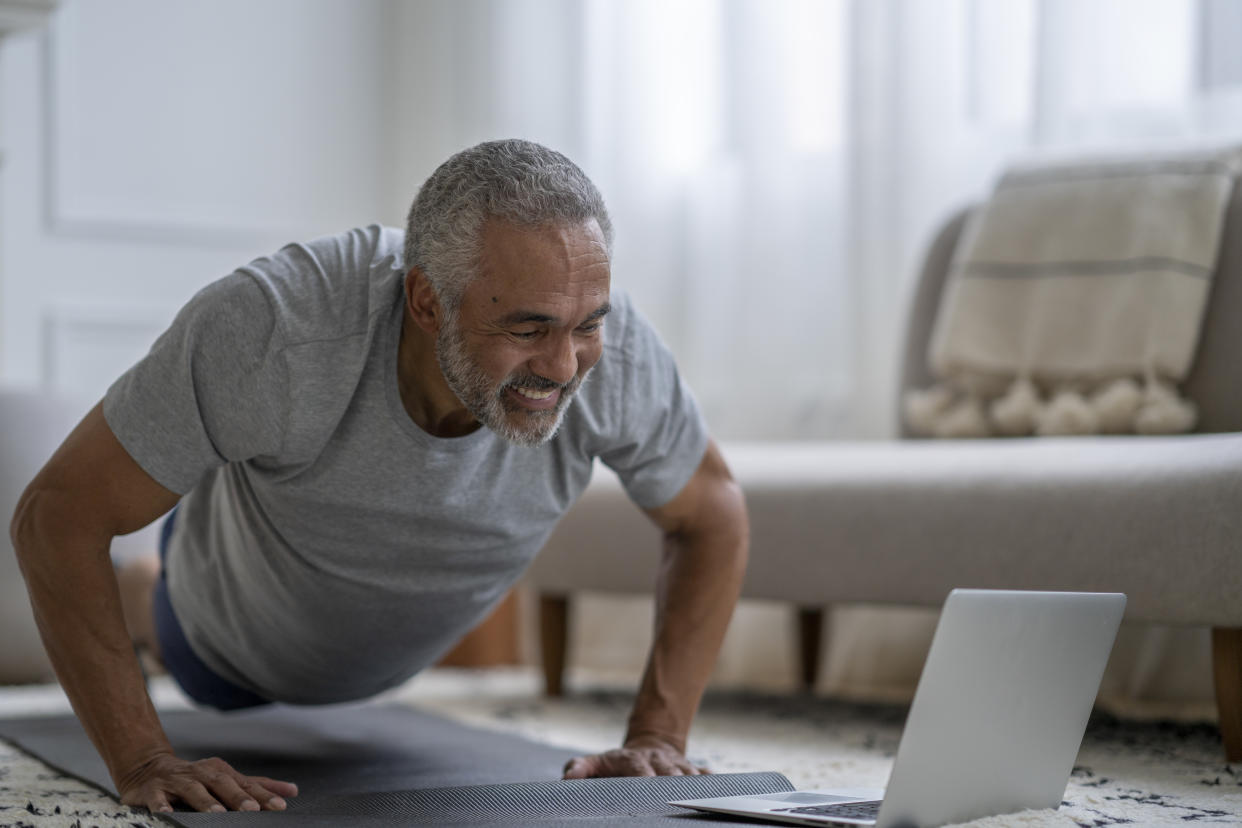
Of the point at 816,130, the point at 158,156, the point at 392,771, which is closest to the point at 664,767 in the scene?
the point at 392,771

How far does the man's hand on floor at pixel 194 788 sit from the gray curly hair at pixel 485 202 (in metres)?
0.43

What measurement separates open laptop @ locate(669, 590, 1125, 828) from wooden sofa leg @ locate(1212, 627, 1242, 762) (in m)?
0.39

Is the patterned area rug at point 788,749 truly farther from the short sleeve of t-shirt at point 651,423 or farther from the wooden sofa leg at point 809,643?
the short sleeve of t-shirt at point 651,423

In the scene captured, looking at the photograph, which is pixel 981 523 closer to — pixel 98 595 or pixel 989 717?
pixel 989 717

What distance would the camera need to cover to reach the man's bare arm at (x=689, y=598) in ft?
4.61

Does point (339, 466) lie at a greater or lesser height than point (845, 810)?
greater

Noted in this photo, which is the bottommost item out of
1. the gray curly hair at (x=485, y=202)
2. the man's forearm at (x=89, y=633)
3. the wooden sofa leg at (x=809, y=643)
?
the wooden sofa leg at (x=809, y=643)

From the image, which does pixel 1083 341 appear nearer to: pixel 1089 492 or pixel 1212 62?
pixel 1212 62

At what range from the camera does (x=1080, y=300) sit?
2100 millimetres

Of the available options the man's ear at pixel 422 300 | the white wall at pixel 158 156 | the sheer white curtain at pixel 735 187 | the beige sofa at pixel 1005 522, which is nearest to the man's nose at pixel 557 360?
the man's ear at pixel 422 300

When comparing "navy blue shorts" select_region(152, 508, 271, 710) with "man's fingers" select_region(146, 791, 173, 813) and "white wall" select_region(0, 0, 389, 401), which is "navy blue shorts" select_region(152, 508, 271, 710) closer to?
"man's fingers" select_region(146, 791, 173, 813)

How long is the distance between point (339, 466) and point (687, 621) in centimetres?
40

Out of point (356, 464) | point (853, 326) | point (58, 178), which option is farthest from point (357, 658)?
point (58, 178)

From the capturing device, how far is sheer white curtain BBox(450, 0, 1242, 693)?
Answer: 7.50 ft
